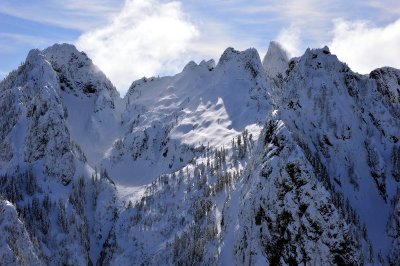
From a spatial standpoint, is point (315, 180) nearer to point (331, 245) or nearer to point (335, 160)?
point (331, 245)

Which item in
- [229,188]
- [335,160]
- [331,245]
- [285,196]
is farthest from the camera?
[229,188]

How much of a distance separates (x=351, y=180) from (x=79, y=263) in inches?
4215

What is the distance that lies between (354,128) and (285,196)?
206 ft

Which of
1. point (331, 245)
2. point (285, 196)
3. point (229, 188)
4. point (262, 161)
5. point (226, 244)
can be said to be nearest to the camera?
point (331, 245)

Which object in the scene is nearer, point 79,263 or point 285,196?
point 285,196

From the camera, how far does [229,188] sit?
188 metres

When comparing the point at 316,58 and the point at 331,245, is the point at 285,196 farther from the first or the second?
the point at 316,58

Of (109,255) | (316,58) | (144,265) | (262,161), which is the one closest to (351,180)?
(262,161)

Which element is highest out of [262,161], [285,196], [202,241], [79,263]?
[262,161]

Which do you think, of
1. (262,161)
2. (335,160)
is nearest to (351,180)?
(335,160)

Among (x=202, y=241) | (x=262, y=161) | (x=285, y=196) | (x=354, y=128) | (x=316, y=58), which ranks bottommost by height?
(x=202, y=241)

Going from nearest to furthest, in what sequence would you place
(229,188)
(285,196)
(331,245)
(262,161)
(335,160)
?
1. (331,245)
2. (285,196)
3. (262,161)
4. (335,160)
5. (229,188)

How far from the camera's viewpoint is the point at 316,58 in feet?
651

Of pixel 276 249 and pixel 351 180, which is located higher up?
pixel 351 180
